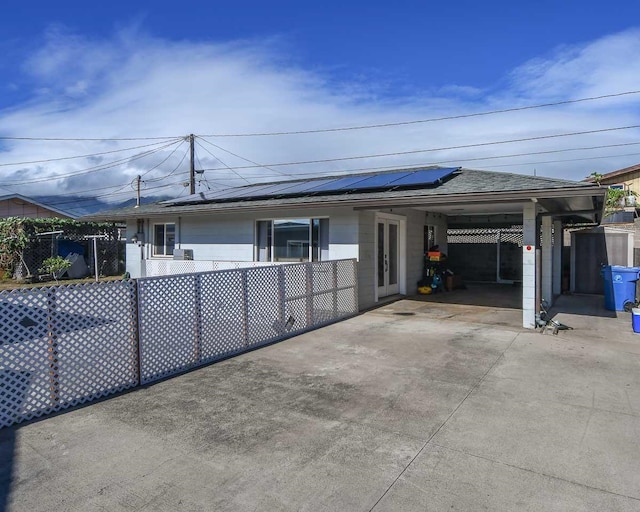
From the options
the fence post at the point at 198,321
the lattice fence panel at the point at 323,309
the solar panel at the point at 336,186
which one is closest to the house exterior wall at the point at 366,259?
the solar panel at the point at 336,186

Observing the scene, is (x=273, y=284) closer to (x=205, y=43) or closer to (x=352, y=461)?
(x=352, y=461)

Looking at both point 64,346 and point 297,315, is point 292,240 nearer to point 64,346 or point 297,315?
point 297,315

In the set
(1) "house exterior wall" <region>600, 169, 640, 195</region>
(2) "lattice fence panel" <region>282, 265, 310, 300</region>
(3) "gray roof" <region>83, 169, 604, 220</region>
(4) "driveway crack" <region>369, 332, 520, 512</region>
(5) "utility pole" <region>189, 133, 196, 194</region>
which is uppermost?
(5) "utility pole" <region>189, 133, 196, 194</region>

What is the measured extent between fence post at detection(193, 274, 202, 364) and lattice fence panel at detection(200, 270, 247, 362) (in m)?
0.05

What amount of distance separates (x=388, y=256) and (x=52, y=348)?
27.4 feet

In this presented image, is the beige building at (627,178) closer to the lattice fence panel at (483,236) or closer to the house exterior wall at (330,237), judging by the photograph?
the lattice fence panel at (483,236)

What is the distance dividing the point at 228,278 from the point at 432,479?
3.96 metres

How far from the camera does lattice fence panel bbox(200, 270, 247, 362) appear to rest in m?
5.54

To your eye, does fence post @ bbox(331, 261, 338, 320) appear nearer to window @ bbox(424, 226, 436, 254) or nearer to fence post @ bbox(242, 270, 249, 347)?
fence post @ bbox(242, 270, 249, 347)

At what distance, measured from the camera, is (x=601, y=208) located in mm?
9203

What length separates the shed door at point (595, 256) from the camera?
12195 millimetres

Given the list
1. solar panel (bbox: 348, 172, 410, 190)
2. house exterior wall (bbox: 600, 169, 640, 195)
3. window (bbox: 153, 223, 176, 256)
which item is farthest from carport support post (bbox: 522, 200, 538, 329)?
house exterior wall (bbox: 600, 169, 640, 195)

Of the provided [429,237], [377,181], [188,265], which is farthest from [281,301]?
[429,237]

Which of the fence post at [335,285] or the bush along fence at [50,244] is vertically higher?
the bush along fence at [50,244]
